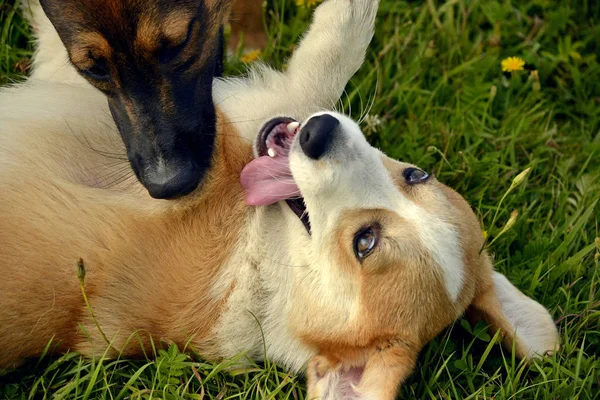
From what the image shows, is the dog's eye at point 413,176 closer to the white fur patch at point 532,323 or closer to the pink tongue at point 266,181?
the pink tongue at point 266,181

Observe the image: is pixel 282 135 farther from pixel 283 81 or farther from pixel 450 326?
pixel 450 326

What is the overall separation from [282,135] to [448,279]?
1.15 meters

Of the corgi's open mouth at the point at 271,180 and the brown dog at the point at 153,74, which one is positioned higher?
the brown dog at the point at 153,74

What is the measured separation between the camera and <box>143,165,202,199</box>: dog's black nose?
11.5ft

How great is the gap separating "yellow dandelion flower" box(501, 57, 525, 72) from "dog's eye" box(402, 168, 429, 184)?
1.70 m

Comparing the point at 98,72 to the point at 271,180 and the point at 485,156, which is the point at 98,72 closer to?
the point at 271,180

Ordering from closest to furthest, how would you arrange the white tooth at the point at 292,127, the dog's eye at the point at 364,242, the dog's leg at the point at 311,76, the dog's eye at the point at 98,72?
the dog's eye at the point at 364,242, the dog's eye at the point at 98,72, the white tooth at the point at 292,127, the dog's leg at the point at 311,76

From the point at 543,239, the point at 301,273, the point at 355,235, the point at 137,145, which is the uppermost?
the point at 137,145

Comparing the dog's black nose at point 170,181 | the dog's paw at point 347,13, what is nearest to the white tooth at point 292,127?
the dog's black nose at point 170,181

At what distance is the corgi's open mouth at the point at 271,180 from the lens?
3.69 meters

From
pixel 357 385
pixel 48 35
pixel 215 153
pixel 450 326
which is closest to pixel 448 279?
pixel 450 326

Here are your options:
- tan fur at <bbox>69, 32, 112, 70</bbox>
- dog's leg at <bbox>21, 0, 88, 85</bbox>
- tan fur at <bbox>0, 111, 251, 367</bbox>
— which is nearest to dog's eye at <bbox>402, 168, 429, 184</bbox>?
tan fur at <bbox>0, 111, 251, 367</bbox>

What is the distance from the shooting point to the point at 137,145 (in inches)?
144

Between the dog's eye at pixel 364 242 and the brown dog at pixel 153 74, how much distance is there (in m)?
0.84
